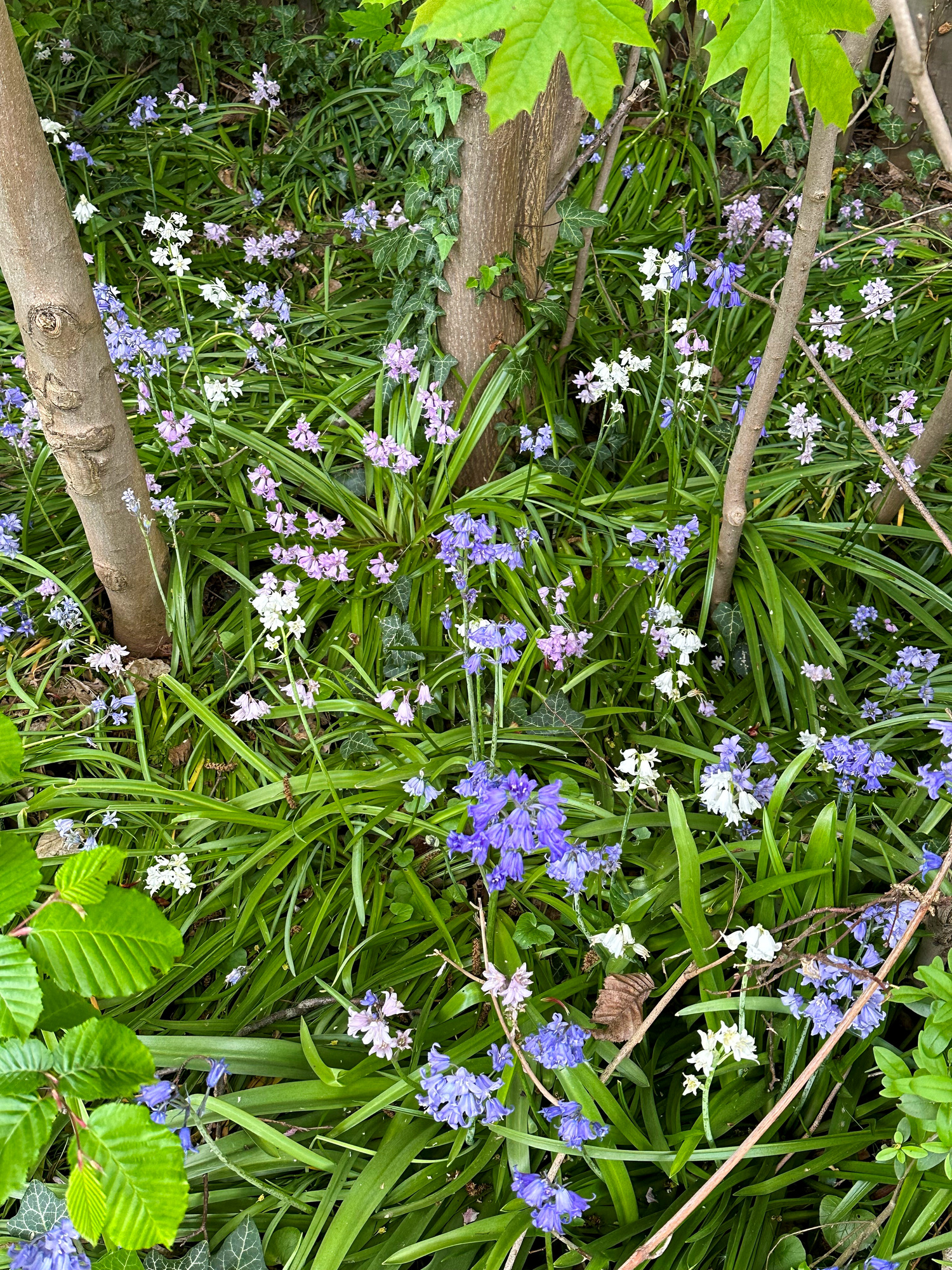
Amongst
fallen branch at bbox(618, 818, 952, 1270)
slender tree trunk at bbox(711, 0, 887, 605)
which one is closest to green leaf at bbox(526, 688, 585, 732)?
slender tree trunk at bbox(711, 0, 887, 605)

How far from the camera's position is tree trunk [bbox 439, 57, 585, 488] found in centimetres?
257

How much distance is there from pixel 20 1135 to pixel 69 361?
172 cm

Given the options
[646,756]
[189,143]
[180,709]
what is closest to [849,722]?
[646,756]

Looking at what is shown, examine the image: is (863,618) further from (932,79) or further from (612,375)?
(932,79)

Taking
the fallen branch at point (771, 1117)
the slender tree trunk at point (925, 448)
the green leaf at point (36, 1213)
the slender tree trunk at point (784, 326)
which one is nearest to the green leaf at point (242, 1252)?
the green leaf at point (36, 1213)

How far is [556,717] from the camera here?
2.25m

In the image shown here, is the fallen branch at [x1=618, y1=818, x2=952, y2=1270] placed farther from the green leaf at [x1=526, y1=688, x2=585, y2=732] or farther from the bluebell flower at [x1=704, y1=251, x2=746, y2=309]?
the bluebell flower at [x1=704, y1=251, x2=746, y2=309]

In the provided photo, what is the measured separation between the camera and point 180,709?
2486 mm

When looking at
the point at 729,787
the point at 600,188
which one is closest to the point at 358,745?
the point at 729,787

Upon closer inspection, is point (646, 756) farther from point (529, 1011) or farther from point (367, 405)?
point (367, 405)

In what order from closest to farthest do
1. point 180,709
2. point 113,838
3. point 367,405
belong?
point 113,838
point 180,709
point 367,405

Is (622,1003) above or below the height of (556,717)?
below

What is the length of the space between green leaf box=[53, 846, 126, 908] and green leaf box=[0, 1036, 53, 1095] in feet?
0.47

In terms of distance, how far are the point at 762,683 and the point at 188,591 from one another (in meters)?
1.64
